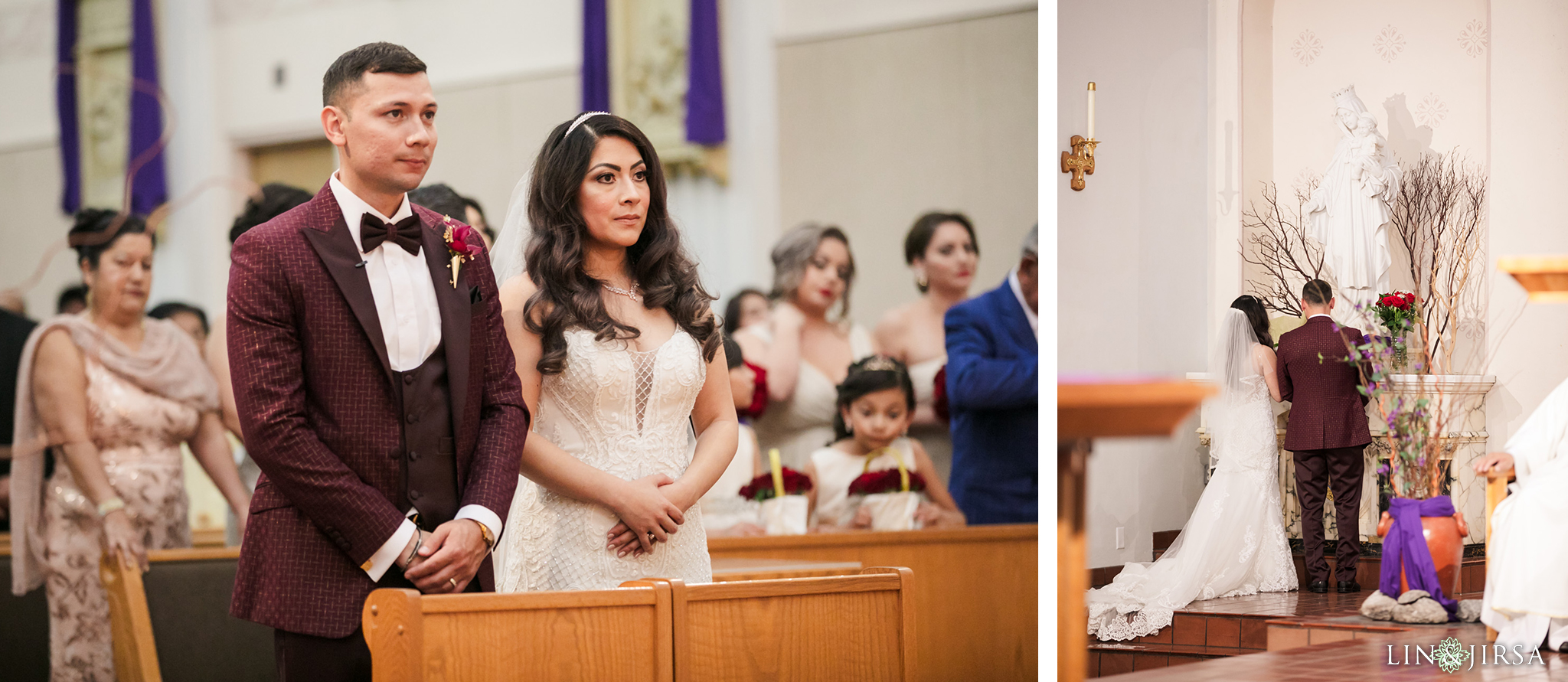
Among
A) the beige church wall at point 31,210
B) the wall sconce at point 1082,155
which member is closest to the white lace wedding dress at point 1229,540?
the wall sconce at point 1082,155

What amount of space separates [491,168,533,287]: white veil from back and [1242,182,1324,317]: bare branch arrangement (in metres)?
1.88

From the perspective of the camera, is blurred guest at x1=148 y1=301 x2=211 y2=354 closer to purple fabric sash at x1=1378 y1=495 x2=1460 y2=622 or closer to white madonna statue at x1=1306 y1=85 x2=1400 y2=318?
white madonna statue at x1=1306 y1=85 x2=1400 y2=318

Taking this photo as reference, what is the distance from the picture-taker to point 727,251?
6723 millimetres

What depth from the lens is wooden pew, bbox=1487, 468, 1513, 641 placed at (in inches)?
123

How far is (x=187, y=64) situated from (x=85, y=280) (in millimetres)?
3143

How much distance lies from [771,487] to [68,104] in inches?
199

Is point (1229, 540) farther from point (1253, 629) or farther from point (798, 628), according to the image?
point (798, 628)

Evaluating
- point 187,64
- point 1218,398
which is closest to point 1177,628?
point 1218,398

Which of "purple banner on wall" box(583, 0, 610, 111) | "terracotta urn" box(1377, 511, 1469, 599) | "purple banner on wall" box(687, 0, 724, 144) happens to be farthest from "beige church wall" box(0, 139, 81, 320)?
"terracotta urn" box(1377, 511, 1469, 599)

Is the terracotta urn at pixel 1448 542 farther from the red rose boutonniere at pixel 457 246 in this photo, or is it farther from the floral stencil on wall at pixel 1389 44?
the red rose boutonniere at pixel 457 246

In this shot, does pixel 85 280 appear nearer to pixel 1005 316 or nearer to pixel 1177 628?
pixel 1005 316

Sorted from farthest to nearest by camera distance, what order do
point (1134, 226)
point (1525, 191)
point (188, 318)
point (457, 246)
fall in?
point (188, 318) < point (1134, 226) < point (1525, 191) < point (457, 246)

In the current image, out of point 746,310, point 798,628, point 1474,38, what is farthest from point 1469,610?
point 746,310

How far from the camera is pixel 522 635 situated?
6.93 ft
